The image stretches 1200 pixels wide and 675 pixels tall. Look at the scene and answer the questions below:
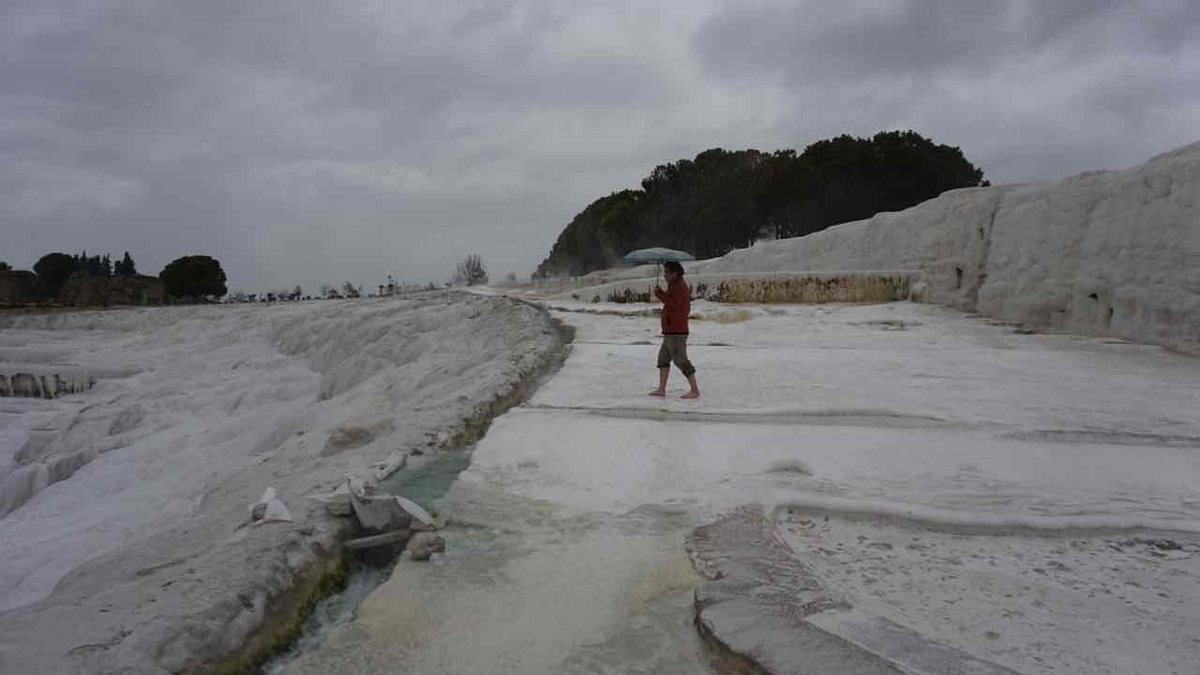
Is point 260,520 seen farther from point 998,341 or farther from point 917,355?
point 998,341

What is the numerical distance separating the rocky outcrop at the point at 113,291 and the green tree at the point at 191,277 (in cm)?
75

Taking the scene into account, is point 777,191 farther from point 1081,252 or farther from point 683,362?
point 683,362

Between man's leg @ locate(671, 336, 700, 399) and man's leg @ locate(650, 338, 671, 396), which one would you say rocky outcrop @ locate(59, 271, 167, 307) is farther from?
man's leg @ locate(671, 336, 700, 399)

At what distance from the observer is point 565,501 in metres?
4.12

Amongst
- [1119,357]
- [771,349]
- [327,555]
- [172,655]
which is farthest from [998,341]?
[172,655]

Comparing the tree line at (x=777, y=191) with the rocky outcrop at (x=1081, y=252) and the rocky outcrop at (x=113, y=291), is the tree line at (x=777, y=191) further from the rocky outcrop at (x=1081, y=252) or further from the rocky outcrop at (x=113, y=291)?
the rocky outcrop at (x=113, y=291)

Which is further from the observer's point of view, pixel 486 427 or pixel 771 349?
pixel 771 349

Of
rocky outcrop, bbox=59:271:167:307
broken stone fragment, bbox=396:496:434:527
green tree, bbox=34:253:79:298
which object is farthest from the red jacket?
green tree, bbox=34:253:79:298

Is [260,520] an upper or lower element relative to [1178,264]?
lower

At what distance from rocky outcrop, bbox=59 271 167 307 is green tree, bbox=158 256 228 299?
747 mm

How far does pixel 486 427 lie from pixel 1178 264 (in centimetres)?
867

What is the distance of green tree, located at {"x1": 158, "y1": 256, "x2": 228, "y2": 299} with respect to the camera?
161 feet

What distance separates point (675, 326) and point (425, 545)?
12.5 ft

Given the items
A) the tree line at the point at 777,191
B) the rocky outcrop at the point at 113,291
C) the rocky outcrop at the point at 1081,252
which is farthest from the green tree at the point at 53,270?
the rocky outcrop at the point at 1081,252
